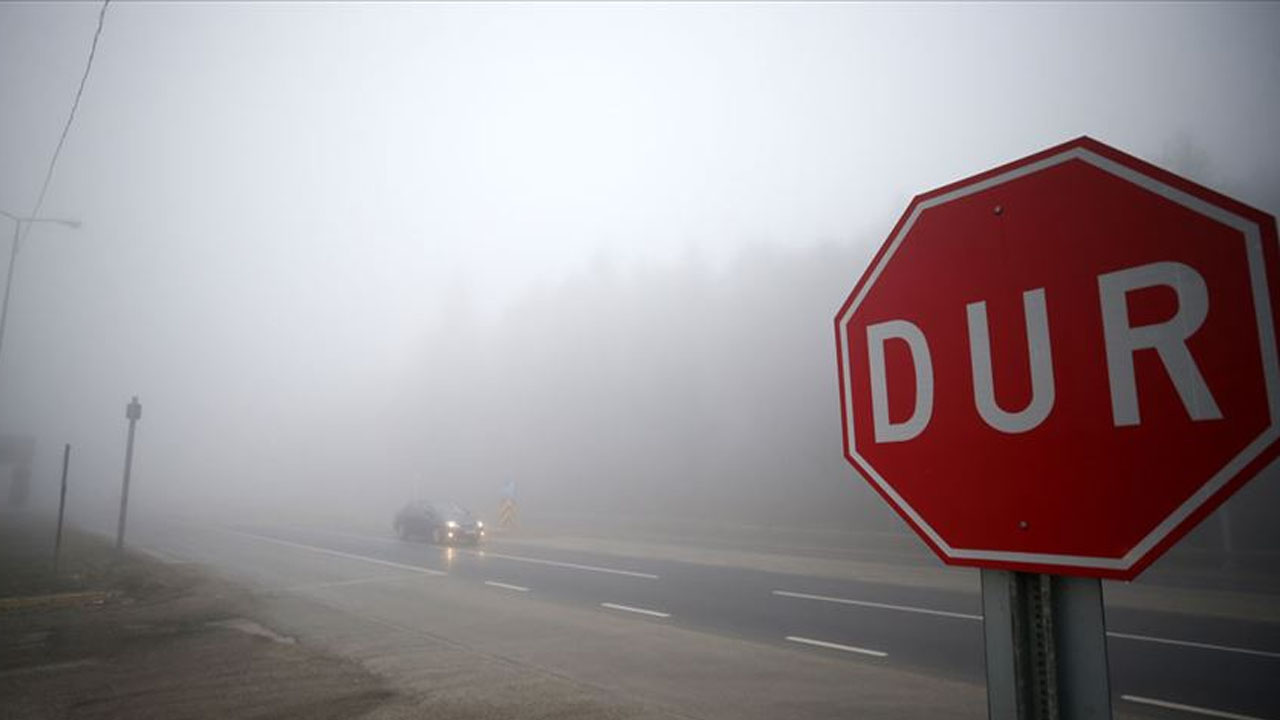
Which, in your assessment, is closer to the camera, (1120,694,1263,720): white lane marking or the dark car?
(1120,694,1263,720): white lane marking

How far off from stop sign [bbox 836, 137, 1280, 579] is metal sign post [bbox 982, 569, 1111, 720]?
0.10 m

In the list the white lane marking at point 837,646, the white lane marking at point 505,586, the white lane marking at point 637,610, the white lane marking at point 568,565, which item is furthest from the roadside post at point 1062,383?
the white lane marking at point 568,565

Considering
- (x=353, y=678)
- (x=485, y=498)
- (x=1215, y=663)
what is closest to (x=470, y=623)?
(x=353, y=678)

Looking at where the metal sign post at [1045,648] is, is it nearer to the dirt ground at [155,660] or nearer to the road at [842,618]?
the road at [842,618]

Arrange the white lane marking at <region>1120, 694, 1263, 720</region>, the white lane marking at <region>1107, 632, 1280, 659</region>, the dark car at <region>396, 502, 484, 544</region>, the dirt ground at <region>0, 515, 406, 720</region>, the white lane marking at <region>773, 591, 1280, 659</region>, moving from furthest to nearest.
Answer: the dark car at <region>396, 502, 484, 544</region> < the white lane marking at <region>773, 591, 1280, 659</region> < the white lane marking at <region>1107, 632, 1280, 659</region> < the dirt ground at <region>0, 515, 406, 720</region> < the white lane marking at <region>1120, 694, 1263, 720</region>

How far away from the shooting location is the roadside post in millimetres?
1172

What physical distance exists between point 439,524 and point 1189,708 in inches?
864

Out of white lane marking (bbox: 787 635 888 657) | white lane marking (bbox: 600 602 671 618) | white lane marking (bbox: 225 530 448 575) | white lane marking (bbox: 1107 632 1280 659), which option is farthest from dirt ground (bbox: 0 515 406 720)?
white lane marking (bbox: 1107 632 1280 659)

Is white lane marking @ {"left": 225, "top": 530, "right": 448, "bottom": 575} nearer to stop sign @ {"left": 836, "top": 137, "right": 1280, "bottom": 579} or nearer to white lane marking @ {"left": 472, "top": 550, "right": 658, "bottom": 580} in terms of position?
white lane marking @ {"left": 472, "top": 550, "right": 658, "bottom": 580}

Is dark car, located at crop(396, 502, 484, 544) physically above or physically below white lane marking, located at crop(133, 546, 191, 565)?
above

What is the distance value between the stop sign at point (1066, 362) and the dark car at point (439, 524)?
23.6 meters

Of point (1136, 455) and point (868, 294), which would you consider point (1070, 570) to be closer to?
point (1136, 455)

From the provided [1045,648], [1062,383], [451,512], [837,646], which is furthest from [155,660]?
[451,512]

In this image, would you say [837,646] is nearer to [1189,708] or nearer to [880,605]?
[880,605]
